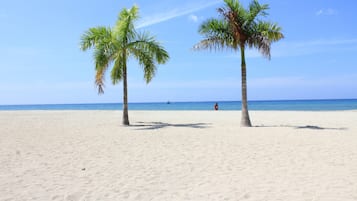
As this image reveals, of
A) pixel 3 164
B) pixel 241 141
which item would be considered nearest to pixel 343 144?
pixel 241 141

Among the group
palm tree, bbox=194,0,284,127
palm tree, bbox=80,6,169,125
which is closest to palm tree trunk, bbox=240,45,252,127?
palm tree, bbox=194,0,284,127

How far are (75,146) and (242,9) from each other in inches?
388

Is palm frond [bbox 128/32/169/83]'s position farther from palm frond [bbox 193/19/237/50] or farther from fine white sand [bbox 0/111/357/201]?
fine white sand [bbox 0/111/357/201]

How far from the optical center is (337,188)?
471 cm

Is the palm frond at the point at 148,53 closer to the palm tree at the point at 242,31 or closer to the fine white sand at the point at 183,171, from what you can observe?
the palm tree at the point at 242,31

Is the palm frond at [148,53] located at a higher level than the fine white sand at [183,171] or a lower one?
higher

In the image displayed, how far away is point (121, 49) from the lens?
53.1ft

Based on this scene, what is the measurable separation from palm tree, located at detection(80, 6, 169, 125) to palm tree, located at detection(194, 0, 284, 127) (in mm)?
3301

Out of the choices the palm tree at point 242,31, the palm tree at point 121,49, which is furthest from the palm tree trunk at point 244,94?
the palm tree at point 121,49

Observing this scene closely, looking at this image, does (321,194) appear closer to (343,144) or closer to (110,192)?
(110,192)

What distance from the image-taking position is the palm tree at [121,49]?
627 inches

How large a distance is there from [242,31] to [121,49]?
647 cm

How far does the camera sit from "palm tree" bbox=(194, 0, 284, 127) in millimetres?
14109

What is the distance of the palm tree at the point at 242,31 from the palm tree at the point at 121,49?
3.30 m
